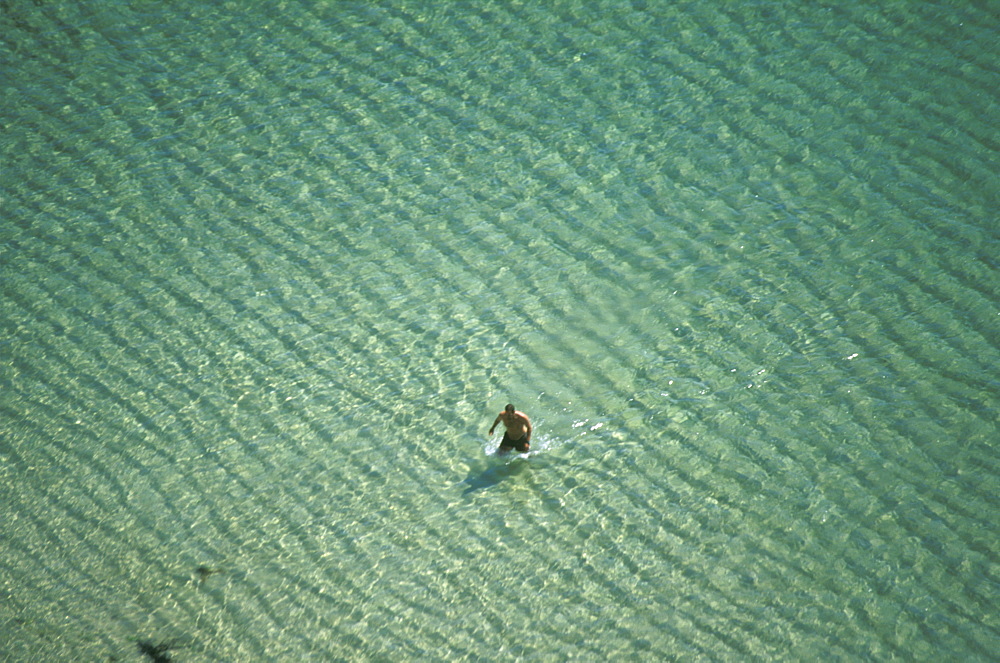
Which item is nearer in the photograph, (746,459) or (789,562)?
(789,562)

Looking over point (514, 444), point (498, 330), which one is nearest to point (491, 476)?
point (514, 444)

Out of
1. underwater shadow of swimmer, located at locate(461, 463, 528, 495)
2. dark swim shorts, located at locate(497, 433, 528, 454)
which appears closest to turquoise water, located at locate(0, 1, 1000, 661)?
underwater shadow of swimmer, located at locate(461, 463, 528, 495)

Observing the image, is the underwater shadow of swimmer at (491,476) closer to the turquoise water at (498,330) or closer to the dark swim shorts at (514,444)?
the turquoise water at (498,330)

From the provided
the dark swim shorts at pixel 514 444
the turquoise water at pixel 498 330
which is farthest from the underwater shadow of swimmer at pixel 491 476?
the dark swim shorts at pixel 514 444

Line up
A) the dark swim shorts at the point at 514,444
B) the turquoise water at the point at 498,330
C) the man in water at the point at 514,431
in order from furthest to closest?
the dark swim shorts at the point at 514,444
the man in water at the point at 514,431
the turquoise water at the point at 498,330

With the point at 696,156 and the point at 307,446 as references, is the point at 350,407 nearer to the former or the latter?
the point at 307,446

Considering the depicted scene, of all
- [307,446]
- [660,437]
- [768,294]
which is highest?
[768,294]

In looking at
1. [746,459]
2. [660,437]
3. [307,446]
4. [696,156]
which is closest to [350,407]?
[307,446]

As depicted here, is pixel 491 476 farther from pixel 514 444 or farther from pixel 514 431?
pixel 514 431

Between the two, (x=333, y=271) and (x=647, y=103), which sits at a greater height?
(x=647, y=103)
